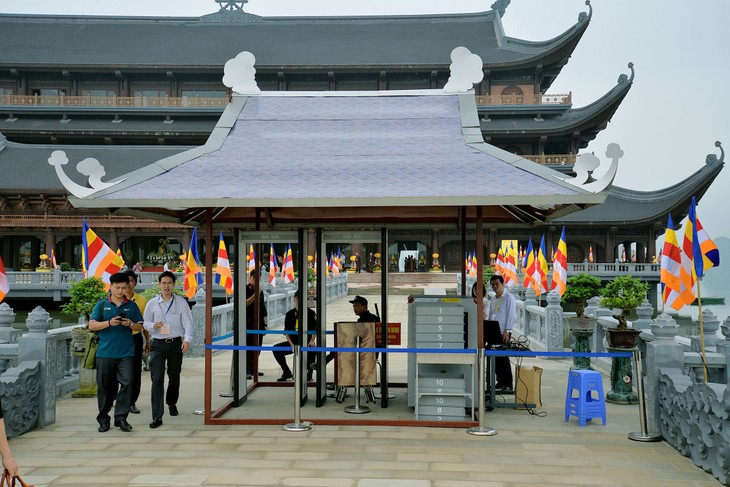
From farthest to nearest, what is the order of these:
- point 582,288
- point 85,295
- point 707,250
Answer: point 582,288, point 85,295, point 707,250

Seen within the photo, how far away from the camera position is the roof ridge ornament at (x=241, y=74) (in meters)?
10.2

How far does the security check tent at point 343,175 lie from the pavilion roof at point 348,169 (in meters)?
0.01

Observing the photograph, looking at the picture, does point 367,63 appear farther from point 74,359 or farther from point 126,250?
point 74,359

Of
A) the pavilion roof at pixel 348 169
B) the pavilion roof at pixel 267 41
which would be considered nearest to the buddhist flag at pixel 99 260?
the pavilion roof at pixel 348 169

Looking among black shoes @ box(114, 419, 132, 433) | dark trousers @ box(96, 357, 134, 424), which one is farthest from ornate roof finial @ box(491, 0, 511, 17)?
black shoes @ box(114, 419, 132, 433)

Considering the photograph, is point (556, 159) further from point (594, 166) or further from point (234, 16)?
point (594, 166)

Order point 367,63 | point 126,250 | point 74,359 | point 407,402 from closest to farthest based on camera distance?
point 407,402 → point 74,359 → point 126,250 → point 367,63

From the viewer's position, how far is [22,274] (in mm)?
34688

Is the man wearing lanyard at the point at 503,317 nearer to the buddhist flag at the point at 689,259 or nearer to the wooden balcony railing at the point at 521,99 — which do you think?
the buddhist flag at the point at 689,259

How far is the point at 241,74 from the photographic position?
33.6ft

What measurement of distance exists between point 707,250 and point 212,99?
1751 inches

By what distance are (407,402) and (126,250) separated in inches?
1559

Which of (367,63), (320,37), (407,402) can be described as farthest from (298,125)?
(320,37)

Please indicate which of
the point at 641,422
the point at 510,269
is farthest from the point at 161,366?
the point at 510,269
